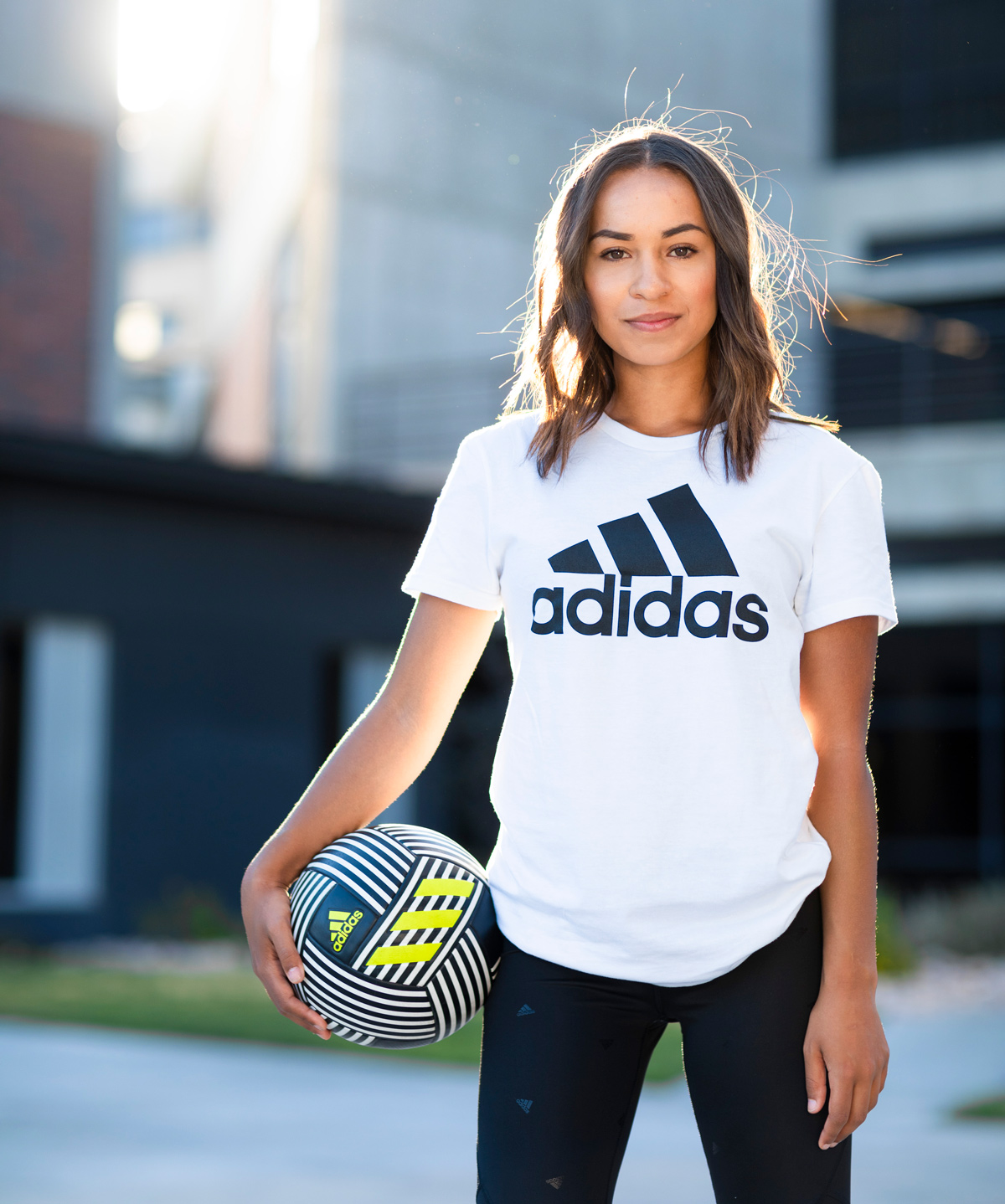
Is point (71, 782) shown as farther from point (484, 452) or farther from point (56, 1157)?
point (484, 452)

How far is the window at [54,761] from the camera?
41.8 feet

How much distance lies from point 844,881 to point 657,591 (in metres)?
0.48

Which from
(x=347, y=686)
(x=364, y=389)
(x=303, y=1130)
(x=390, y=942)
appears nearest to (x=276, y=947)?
(x=390, y=942)

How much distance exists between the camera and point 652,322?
2.30 m

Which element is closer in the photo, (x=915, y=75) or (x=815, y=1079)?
(x=815, y=1079)

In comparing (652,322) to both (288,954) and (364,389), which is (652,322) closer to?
(288,954)

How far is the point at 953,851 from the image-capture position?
18953mm

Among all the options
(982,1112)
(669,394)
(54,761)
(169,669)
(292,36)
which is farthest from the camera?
(292,36)

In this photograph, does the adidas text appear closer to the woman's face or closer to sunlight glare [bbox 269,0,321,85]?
the woman's face

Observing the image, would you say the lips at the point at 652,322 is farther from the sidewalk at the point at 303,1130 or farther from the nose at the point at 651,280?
the sidewalk at the point at 303,1130

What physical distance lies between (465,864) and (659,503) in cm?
61

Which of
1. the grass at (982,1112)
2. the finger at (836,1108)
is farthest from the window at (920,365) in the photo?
the finger at (836,1108)

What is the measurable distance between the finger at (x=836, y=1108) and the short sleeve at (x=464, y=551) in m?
0.83

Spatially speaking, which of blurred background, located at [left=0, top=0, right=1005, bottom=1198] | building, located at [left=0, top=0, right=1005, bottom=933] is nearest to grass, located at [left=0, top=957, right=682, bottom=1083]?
blurred background, located at [left=0, top=0, right=1005, bottom=1198]
